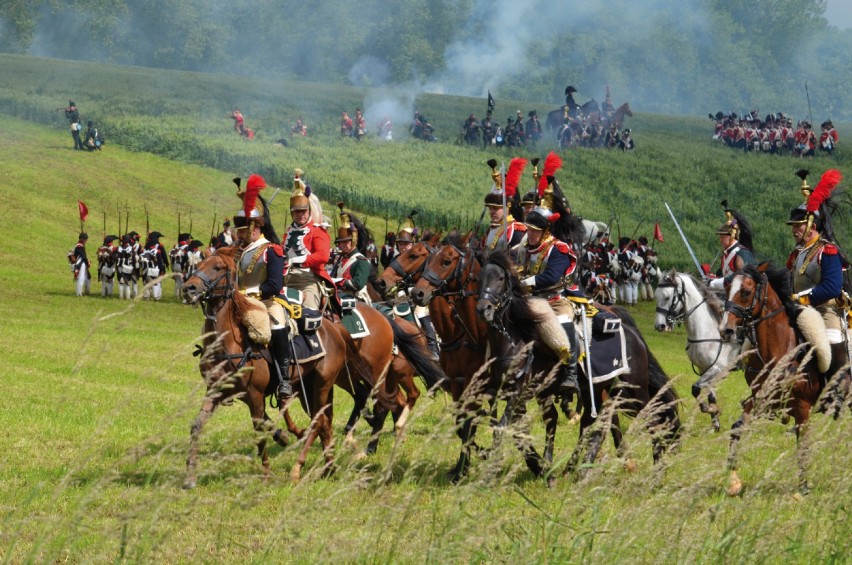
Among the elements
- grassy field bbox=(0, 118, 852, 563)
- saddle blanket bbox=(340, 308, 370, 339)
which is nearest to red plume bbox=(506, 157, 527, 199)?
saddle blanket bbox=(340, 308, 370, 339)

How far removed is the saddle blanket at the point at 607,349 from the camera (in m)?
11.4

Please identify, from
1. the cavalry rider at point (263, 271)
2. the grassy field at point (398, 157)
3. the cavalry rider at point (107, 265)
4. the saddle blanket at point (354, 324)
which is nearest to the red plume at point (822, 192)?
the saddle blanket at point (354, 324)

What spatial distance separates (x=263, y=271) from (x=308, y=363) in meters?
0.98

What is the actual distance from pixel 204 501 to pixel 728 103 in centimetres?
11825

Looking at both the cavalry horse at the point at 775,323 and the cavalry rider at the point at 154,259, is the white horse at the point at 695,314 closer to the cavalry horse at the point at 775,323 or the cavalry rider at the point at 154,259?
the cavalry horse at the point at 775,323

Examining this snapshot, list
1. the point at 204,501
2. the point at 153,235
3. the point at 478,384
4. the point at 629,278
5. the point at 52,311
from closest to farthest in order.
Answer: the point at 204,501, the point at 478,384, the point at 52,311, the point at 153,235, the point at 629,278

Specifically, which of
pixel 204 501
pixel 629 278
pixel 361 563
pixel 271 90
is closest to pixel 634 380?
pixel 361 563

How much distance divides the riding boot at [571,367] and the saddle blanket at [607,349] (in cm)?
25

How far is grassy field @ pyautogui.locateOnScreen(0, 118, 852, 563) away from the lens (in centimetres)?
485

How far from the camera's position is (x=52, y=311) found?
29.9 metres

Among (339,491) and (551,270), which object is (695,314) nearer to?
(551,270)

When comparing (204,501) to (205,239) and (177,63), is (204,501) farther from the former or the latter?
(177,63)

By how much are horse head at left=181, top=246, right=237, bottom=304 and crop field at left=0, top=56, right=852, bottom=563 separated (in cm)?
98

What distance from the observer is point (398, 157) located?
64062 millimetres
